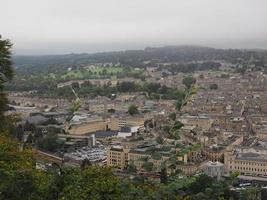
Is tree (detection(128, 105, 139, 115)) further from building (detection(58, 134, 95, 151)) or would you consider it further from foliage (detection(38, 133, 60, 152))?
foliage (detection(38, 133, 60, 152))

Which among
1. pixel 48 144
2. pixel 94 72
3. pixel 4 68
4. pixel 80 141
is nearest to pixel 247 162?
pixel 48 144

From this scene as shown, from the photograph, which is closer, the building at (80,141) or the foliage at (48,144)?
the foliage at (48,144)


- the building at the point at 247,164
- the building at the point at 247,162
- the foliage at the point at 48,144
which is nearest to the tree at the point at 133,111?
the foliage at the point at 48,144

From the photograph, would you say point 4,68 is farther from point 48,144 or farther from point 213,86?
point 213,86

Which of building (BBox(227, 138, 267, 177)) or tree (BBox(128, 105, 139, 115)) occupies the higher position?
building (BBox(227, 138, 267, 177))

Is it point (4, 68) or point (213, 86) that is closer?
point (4, 68)

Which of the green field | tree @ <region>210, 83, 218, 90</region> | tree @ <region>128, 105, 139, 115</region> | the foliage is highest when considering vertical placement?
the foliage

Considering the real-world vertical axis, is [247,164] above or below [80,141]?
above

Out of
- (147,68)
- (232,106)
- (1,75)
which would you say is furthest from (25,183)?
(147,68)

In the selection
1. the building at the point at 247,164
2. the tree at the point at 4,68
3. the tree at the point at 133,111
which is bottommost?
the tree at the point at 133,111

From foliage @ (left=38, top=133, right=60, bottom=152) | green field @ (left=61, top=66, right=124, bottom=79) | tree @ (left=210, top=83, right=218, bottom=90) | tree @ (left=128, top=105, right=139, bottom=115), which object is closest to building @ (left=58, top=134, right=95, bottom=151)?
foliage @ (left=38, top=133, right=60, bottom=152)

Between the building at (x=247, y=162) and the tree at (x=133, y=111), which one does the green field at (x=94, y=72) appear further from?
the building at (x=247, y=162)
